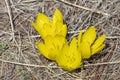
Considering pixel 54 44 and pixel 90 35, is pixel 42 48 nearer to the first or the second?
pixel 54 44

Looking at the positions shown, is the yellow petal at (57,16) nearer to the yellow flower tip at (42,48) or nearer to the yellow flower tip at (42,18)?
the yellow flower tip at (42,18)

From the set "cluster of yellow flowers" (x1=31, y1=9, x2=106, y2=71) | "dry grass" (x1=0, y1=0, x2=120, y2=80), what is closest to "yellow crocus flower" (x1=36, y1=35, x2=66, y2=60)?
"cluster of yellow flowers" (x1=31, y1=9, x2=106, y2=71)

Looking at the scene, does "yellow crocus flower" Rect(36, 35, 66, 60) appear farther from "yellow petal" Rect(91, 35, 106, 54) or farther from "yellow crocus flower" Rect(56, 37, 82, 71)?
"yellow petal" Rect(91, 35, 106, 54)

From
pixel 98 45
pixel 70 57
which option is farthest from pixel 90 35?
pixel 70 57

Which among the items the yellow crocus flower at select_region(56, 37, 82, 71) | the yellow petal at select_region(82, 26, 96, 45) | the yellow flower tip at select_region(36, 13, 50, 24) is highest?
the yellow flower tip at select_region(36, 13, 50, 24)

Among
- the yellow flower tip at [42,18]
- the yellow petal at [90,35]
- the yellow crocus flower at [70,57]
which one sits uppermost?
the yellow flower tip at [42,18]

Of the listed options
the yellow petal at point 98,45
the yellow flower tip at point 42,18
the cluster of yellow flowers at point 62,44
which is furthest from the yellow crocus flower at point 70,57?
the yellow flower tip at point 42,18
